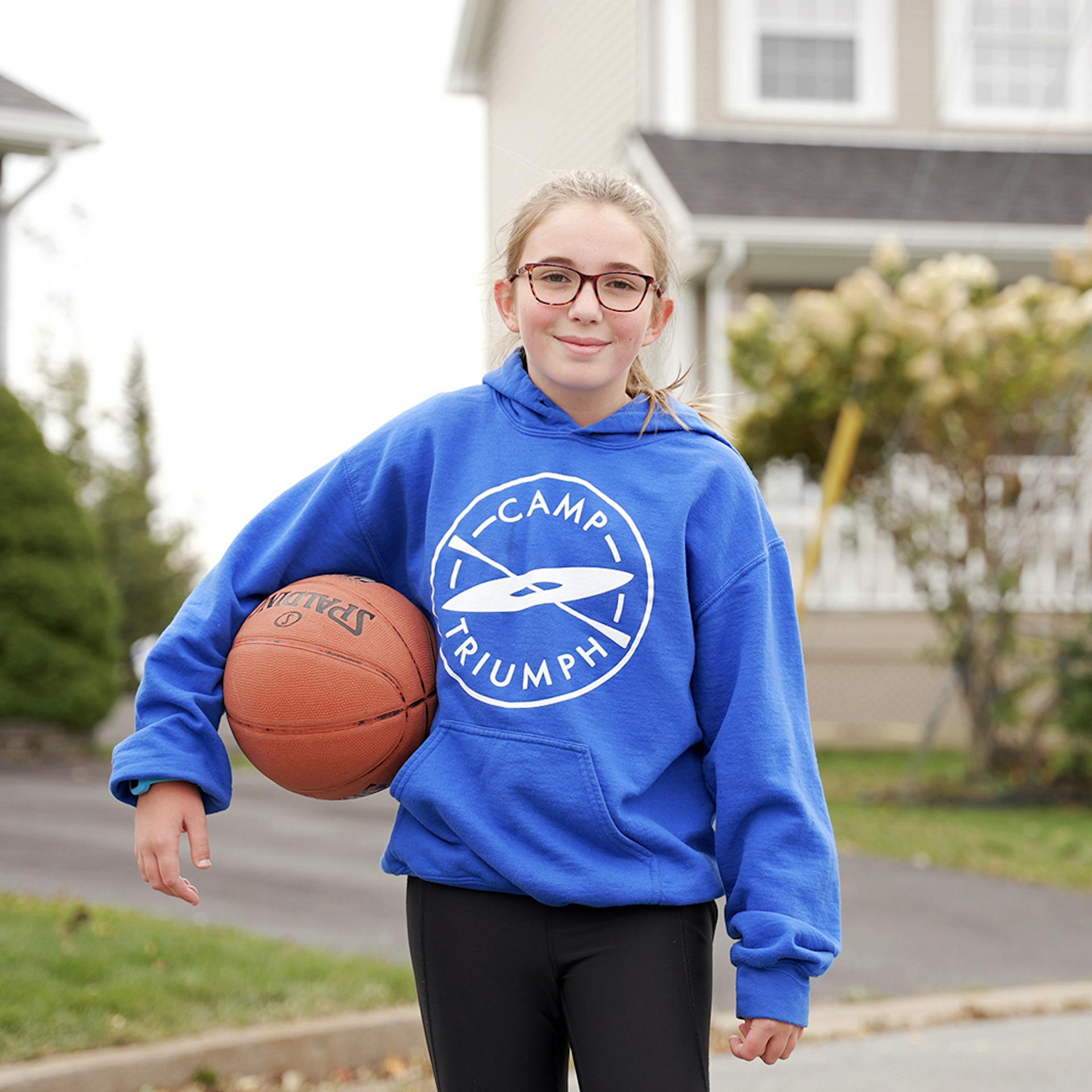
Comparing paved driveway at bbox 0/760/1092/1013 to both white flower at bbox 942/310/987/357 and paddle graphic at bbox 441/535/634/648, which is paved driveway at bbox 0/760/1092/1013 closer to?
paddle graphic at bbox 441/535/634/648

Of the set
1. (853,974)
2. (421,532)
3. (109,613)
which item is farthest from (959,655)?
(421,532)

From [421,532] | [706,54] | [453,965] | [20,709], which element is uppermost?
[706,54]

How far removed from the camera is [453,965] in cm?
230

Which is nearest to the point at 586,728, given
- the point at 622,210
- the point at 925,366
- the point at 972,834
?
the point at 622,210

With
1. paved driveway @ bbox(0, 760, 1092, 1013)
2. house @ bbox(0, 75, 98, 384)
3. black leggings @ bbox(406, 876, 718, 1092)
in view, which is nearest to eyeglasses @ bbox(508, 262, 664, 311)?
black leggings @ bbox(406, 876, 718, 1092)

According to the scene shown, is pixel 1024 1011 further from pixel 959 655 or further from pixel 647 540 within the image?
pixel 959 655

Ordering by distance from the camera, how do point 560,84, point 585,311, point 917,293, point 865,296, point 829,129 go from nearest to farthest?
1. point 585,311
2. point 917,293
3. point 865,296
4. point 829,129
5. point 560,84

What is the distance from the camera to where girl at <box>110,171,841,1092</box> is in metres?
2.22

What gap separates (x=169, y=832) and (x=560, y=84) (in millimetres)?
15936

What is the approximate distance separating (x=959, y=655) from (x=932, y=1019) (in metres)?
5.72

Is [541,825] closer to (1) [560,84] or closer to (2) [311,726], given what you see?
(2) [311,726]

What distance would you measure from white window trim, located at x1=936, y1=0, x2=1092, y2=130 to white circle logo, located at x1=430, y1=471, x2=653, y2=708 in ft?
45.5

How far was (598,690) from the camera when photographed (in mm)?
2273

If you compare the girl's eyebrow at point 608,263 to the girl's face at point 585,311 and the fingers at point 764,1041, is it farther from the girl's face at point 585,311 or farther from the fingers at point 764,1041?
the fingers at point 764,1041
